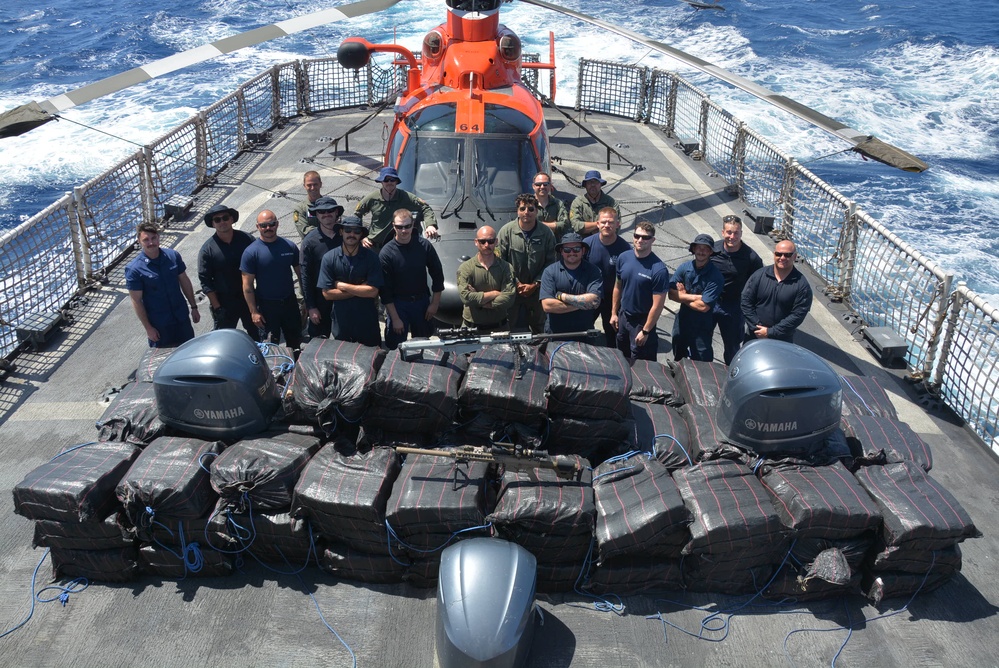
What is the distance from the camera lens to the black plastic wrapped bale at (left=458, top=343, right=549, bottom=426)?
5020 mm

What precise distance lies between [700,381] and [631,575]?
68.2 inches

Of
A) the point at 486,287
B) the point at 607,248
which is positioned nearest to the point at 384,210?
the point at 486,287

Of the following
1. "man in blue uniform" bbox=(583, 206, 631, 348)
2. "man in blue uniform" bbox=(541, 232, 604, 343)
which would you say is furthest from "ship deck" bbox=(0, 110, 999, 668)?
"man in blue uniform" bbox=(583, 206, 631, 348)

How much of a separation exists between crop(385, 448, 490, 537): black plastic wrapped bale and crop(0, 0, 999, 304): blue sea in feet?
35.6

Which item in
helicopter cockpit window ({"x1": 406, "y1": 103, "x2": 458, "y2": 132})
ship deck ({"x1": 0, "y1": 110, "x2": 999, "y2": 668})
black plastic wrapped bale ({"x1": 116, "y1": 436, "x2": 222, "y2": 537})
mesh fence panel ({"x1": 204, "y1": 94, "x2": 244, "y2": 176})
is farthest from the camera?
mesh fence panel ({"x1": 204, "y1": 94, "x2": 244, "y2": 176})

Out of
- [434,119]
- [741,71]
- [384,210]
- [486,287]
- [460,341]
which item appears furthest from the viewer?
[741,71]

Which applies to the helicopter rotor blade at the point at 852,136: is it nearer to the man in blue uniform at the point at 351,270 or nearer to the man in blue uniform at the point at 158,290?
the man in blue uniform at the point at 351,270

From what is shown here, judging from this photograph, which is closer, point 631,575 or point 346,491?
point 346,491

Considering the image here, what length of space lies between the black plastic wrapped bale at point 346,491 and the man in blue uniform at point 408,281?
6.52 ft

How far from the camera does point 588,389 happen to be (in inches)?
199

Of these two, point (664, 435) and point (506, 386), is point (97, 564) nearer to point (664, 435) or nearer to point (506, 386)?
point (506, 386)

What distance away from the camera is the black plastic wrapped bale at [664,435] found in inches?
203

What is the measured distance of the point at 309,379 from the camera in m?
5.12

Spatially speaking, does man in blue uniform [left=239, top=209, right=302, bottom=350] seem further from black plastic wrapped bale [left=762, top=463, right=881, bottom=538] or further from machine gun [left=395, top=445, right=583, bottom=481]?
black plastic wrapped bale [left=762, top=463, right=881, bottom=538]
